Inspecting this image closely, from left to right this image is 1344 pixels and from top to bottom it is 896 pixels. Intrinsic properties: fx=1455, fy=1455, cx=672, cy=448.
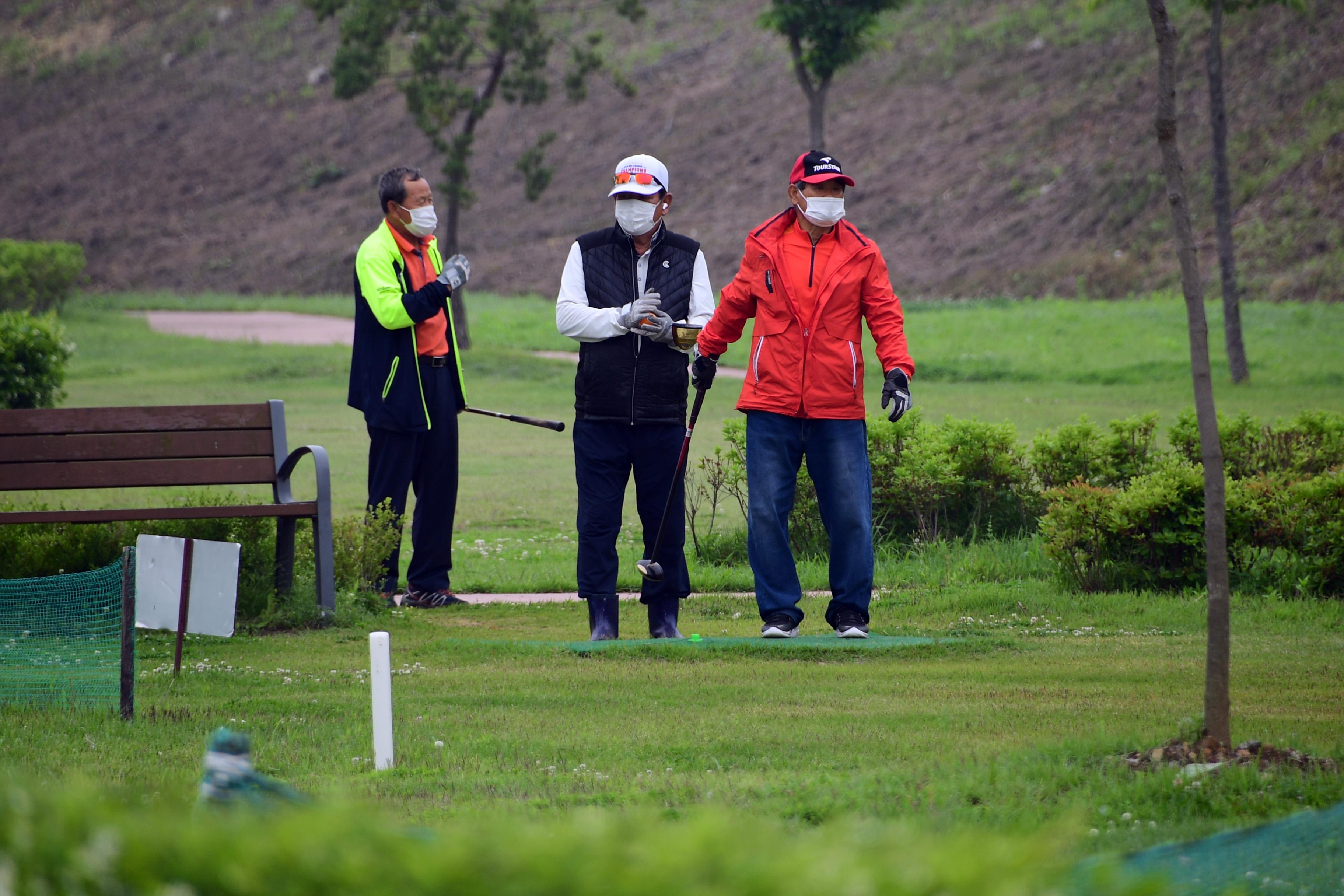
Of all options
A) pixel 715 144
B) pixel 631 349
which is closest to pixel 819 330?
pixel 631 349

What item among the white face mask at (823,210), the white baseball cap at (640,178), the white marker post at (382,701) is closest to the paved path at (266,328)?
the white baseball cap at (640,178)

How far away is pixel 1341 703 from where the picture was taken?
5.04 m

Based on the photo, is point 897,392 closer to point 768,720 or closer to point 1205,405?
point 768,720

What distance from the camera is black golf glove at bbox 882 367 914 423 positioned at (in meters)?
6.45

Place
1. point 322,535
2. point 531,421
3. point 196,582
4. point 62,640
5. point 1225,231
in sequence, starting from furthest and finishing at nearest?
point 1225,231 → point 531,421 → point 322,535 → point 62,640 → point 196,582

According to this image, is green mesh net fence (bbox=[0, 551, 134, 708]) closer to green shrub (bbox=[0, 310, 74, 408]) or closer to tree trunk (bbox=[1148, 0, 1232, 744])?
tree trunk (bbox=[1148, 0, 1232, 744])

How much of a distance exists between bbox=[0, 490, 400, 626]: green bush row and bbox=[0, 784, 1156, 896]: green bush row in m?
5.55

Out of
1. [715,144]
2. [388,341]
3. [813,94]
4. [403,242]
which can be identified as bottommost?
[388,341]

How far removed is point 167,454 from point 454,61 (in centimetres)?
2285

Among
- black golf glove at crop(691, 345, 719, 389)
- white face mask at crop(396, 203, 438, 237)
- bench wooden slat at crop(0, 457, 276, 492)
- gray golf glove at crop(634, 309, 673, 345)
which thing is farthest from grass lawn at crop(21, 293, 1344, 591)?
gray golf glove at crop(634, 309, 673, 345)

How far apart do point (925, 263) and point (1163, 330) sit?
48.8ft

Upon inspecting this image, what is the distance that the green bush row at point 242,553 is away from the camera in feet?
23.4

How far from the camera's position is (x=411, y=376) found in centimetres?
791

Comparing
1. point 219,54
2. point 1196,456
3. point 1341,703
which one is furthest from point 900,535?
point 219,54
